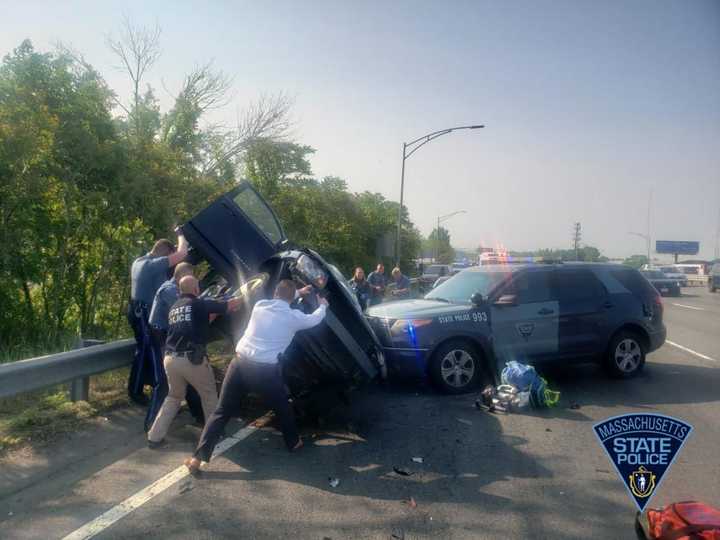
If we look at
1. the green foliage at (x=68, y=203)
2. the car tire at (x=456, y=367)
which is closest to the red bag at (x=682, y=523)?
the car tire at (x=456, y=367)

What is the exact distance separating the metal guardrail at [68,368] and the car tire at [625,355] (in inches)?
256

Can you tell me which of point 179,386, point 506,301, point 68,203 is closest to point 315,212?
point 68,203

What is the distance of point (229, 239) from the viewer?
20.9 ft

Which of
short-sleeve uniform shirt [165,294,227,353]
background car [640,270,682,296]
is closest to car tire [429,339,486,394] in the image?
short-sleeve uniform shirt [165,294,227,353]

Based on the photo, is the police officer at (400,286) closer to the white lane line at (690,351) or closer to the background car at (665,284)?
the white lane line at (690,351)

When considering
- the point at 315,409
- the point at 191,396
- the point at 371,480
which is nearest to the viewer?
the point at 371,480

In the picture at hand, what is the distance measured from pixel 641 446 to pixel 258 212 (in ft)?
15.6

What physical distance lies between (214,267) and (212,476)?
7.71 ft

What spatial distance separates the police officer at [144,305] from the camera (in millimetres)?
6531

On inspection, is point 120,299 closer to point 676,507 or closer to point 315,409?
point 315,409

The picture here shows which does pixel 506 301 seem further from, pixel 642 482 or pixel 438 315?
pixel 642 482

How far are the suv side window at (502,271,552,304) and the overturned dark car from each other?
2728 millimetres

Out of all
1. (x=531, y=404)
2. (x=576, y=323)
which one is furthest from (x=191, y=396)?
(x=576, y=323)

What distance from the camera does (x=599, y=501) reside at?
443cm
